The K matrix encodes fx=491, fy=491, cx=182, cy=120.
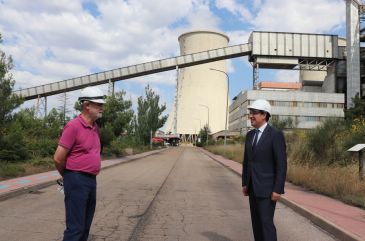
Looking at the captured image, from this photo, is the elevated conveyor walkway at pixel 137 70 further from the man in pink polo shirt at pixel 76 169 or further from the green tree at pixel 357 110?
the man in pink polo shirt at pixel 76 169

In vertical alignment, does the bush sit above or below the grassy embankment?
above

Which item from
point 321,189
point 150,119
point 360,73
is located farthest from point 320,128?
point 360,73

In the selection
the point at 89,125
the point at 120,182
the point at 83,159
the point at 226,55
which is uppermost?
the point at 226,55

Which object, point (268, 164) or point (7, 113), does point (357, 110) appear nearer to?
point (7, 113)

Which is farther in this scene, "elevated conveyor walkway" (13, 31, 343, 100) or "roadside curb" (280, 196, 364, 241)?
"elevated conveyor walkway" (13, 31, 343, 100)

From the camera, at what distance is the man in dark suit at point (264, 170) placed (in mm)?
5234

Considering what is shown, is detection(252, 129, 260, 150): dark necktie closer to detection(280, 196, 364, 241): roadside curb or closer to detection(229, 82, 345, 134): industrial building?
detection(280, 196, 364, 241): roadside curb

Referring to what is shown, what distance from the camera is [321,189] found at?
13406 mm

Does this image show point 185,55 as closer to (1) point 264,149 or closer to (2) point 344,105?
(2) point 344,105

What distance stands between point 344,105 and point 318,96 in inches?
211

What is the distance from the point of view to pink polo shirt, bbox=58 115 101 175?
460 centimetres

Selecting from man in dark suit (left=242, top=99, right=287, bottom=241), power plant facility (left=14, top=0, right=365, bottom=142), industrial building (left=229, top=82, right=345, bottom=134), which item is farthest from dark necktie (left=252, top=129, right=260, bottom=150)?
industrial building (left=229, top=82, right=345, bottom=134)

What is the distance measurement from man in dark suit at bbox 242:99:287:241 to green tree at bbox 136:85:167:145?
5502cm

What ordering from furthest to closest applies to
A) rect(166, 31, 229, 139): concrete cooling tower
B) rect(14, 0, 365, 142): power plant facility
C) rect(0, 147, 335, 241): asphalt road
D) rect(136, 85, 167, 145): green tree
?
1. rect(166, 31, 229, 139): concrete cooling tower
2. rect(14, 0, 365, 142): power plant facility
3. rect(136, 85, 167, 145): green tree
4. rect(0, 147, 335, 241): asphalt road
